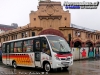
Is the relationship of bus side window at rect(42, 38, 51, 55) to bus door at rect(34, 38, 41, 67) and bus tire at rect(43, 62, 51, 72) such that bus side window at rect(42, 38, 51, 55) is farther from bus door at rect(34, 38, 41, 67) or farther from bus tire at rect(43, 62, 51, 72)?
bus tire at rect(43, 62, 51, 72)

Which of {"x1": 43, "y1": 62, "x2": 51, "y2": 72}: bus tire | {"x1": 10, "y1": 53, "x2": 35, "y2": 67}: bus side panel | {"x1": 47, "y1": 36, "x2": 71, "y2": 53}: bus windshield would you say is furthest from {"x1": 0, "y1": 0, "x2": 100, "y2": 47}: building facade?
{"x1": 43, "y1": 62, "x2": 51, "y2": 72}: bus tire

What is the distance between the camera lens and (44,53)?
14469mm

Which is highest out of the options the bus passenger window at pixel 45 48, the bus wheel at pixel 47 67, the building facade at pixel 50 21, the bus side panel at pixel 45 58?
the building facade at pixel 50 21

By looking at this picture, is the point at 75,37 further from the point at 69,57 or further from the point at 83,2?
the point at 69,57

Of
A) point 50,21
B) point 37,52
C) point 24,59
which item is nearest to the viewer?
point 37,52

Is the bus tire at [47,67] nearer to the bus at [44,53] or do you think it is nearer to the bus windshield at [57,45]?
the bus at [44,53]

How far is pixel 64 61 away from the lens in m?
13.9

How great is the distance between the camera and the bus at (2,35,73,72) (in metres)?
13.8

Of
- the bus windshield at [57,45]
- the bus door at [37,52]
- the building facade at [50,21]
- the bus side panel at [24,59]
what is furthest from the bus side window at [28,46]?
the building facade at [50,21]

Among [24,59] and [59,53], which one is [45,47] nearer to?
[59,53]

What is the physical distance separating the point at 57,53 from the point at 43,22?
21.9m

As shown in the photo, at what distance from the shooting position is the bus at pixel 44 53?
45.4 feet

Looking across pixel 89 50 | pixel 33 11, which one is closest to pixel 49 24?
pixel 33 11

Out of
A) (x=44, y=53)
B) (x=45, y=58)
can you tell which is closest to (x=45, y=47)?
(x=44, y=53)
